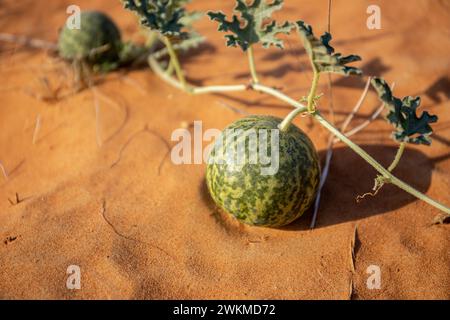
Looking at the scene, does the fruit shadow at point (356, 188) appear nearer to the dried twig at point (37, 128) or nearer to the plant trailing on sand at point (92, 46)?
the dried twig at point (37, 128)

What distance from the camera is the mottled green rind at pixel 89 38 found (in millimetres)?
4035

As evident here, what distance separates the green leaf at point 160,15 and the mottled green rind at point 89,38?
94cm

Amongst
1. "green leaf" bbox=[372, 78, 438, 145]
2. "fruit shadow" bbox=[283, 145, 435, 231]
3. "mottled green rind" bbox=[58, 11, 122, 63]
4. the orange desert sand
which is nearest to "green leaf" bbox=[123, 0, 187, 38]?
the orange desert sand

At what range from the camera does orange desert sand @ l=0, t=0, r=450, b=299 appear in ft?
8.04

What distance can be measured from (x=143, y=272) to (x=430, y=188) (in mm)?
1896

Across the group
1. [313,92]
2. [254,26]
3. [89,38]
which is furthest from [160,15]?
[313,92]

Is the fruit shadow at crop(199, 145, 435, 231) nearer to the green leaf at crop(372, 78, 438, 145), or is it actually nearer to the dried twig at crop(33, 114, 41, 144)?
the green leaf at crop(372, 78, 438, 145)

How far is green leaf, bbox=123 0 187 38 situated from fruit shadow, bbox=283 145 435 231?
54.7 inches

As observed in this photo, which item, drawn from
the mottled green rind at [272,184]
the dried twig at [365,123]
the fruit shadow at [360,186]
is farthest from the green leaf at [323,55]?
the dried twig at [365,123]

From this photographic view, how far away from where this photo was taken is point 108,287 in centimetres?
241

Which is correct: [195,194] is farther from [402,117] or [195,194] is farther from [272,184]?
[402,117]

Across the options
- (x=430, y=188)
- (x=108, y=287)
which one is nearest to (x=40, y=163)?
(x=108, y=287)

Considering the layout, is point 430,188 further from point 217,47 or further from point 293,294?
point 217,47

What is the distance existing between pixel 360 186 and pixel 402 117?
2.50ft
